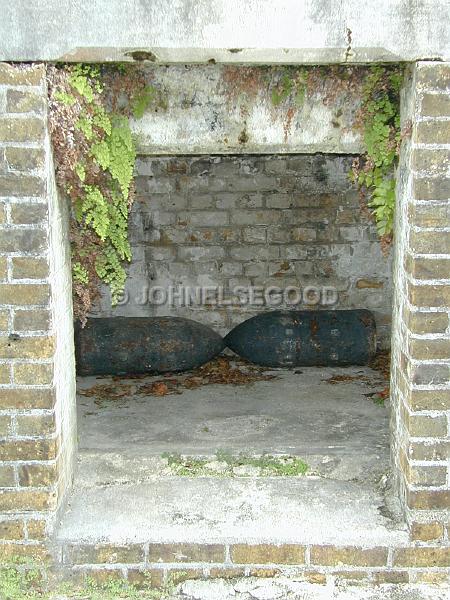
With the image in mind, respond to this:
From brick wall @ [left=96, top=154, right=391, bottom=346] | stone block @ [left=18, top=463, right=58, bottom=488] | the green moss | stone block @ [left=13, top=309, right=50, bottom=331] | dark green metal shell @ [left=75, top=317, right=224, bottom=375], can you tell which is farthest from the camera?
brick wall @ [left=96, top=154, right=391, bottom=346]

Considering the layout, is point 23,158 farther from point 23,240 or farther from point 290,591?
point 290,591

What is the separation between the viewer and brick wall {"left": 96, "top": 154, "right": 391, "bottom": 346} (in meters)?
7.42

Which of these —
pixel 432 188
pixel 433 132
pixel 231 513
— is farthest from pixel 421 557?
pixel 433 132

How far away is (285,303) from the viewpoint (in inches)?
302

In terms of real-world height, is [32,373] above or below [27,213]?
below

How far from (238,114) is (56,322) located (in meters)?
1.35

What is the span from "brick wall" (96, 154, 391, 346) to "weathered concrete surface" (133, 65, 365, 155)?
3.68m

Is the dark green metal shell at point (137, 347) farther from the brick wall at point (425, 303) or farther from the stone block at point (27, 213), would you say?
the stone block at point (27, 213)

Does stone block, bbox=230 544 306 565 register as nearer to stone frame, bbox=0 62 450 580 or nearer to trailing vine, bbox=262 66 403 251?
stone frame, bbox=0 62 450 580

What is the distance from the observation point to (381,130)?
3.62 meters

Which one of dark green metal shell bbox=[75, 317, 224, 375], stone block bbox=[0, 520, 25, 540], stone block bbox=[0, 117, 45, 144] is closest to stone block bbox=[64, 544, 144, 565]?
stone block bbox=[0, 520, 25, 540]

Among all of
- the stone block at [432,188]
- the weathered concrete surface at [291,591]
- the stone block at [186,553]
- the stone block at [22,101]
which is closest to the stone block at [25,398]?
the stone block at [186,553]

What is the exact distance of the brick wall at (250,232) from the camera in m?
7.42

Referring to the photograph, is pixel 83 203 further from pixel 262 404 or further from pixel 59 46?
pixel 262 404
